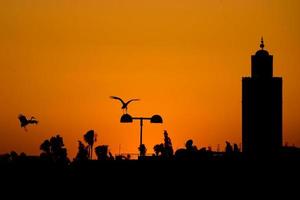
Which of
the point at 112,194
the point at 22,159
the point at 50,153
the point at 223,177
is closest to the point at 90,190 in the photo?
the point at 112,194

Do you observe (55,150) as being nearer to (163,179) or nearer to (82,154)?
(82,154)

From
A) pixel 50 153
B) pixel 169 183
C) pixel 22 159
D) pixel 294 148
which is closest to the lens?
pixel 169 183

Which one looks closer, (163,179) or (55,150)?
(163,179)

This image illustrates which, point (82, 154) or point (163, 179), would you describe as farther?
point (82, 154)

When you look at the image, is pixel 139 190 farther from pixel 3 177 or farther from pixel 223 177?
pixel 3 177

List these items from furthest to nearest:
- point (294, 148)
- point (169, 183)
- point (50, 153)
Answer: point (294, 148), point (50, 153), point (169, 183)

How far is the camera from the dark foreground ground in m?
120

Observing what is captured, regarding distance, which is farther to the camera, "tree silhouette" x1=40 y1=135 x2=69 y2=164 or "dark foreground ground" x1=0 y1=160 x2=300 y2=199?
"tree silhouette" x1=40 y1=135 x2=69 y2=164

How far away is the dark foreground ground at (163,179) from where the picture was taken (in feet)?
393

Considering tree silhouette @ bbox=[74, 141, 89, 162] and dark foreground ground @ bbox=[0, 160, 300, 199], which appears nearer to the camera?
dark foreground ground @ bbox=[0, 160, 300, 199]

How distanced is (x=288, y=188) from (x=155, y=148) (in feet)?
125

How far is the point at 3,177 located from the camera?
134 metres

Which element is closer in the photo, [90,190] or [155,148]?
[90,190]

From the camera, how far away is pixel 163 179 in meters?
128
